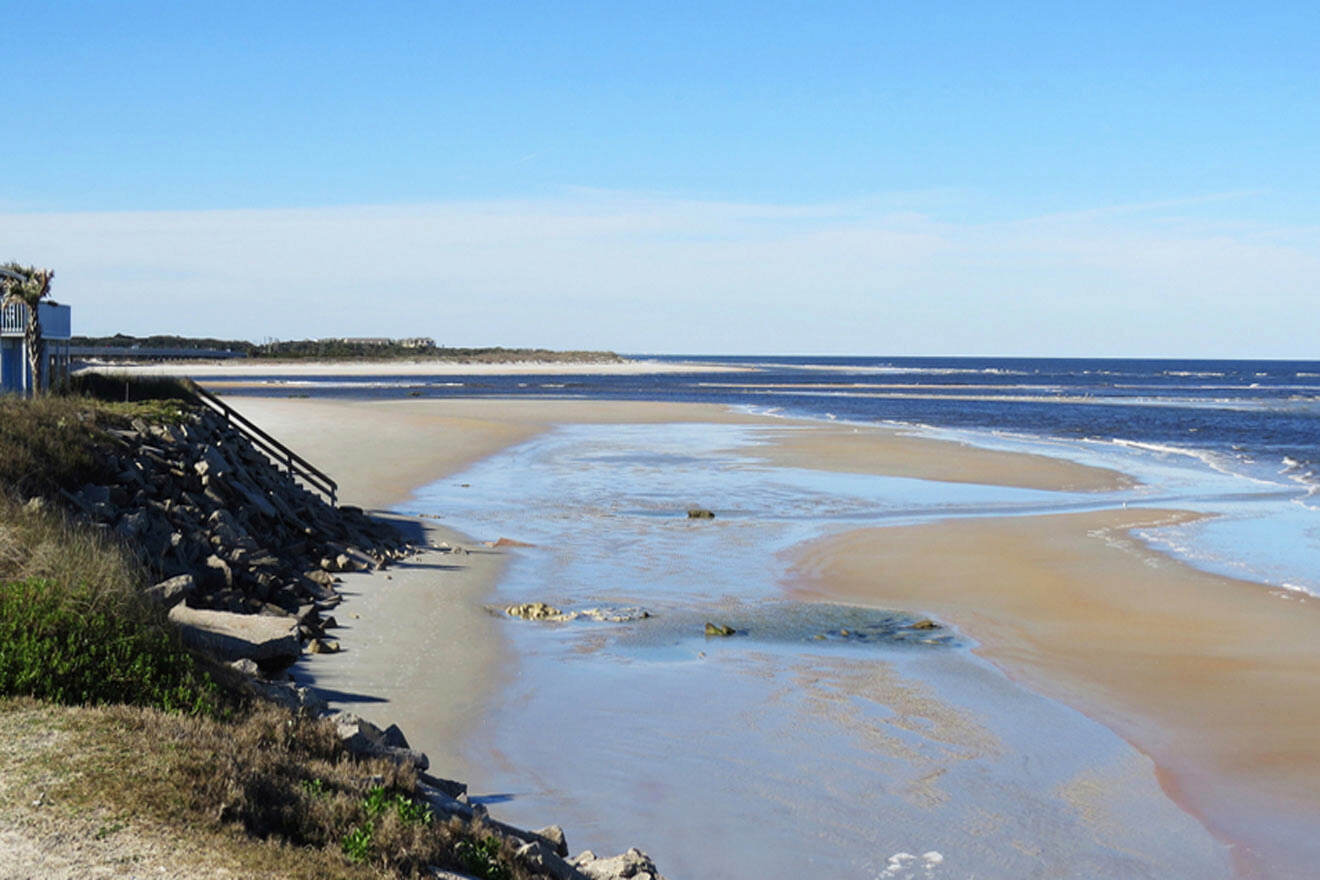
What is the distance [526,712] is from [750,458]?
86.6 ft

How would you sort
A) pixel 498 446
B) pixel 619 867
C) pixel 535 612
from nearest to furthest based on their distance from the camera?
pixel 619 867 → pixel 535 612 → pixel 498 446

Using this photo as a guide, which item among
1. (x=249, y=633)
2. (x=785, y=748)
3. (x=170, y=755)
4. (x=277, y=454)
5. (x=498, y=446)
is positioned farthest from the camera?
(x=498, y=446)

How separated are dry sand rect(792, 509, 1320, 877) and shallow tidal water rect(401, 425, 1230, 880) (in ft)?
1.54

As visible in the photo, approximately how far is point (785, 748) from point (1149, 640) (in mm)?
6637

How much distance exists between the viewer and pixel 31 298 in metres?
19.8

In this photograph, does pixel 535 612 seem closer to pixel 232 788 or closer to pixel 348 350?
pixel 232 788

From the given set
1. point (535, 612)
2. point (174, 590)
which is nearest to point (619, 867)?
point (174, 590)

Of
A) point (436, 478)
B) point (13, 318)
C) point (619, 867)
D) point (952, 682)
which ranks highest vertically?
point (13, 318)

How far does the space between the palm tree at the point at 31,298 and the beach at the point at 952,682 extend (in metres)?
7.33

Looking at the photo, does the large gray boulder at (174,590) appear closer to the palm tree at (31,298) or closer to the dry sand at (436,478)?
the dry sand at (436,478)

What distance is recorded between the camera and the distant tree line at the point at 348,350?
5281 inches

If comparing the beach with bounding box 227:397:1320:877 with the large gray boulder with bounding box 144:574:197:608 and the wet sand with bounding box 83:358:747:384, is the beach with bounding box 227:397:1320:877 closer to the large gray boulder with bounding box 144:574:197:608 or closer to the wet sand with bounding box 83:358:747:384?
the large gray boulder with bounding box 144:574:197:608

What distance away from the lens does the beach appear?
886cm

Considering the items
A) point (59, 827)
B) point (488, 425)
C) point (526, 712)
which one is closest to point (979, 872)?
point (526, 712)
